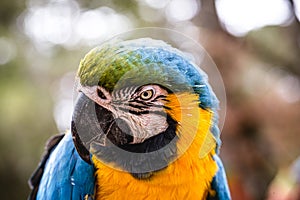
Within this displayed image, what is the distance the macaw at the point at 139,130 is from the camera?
67 centimetres

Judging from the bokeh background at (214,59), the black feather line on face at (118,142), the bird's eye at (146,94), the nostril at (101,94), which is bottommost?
the bokeh background at (214,59)

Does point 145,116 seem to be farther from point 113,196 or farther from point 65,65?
point 65,65

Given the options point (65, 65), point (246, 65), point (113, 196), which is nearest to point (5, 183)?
point (65, 65)

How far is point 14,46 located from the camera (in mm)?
2160

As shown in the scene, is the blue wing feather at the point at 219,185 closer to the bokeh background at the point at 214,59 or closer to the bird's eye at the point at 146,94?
the bird's eye at the point at 146,94

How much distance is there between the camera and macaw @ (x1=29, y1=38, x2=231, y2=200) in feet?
2.21

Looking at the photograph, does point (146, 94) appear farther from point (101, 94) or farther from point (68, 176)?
point (68, 176)

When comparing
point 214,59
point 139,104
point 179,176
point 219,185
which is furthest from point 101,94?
point 214,59

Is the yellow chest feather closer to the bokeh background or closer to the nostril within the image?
the nostril

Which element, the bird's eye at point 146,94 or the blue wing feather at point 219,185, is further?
the blue wing feather at point 219,185

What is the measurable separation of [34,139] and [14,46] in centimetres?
51

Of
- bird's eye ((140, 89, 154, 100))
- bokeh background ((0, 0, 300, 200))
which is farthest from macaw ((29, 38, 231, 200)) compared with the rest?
bokeh background ((0, 0, 300, 200))

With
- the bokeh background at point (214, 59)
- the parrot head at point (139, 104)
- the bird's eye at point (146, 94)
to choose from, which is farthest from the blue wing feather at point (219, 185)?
the bokeh background at point (214, 59)

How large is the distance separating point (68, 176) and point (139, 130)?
0.79ft
